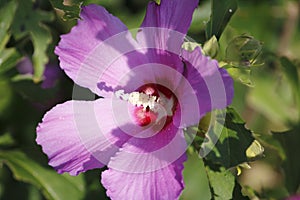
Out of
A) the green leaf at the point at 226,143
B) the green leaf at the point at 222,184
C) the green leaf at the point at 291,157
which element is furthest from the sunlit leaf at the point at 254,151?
the green leaf at the point at 291,157

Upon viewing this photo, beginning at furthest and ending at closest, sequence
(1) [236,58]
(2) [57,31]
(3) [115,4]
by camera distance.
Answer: (3) [115,4] < (2) [57,31] < (1) [236,58]

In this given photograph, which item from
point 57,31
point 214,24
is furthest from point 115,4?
point 214,24

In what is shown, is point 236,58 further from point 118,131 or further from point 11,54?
point 11,54

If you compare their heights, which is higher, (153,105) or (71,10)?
(71,10)

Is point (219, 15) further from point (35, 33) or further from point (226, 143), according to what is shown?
point (35, 33)

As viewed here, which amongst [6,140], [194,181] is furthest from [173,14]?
[194,181]

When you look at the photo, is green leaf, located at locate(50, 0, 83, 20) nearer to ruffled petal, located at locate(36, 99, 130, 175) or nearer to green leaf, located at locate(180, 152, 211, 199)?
ruffled petal, located at locate(36, 99, 130, 175)
